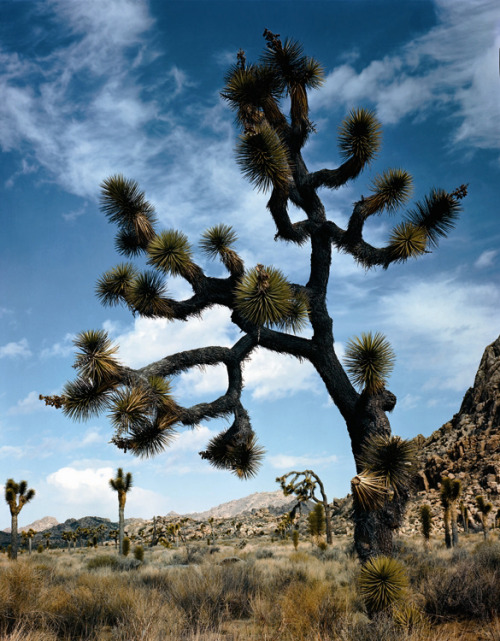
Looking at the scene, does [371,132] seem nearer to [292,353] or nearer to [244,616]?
[292,353]

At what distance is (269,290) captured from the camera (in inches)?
309

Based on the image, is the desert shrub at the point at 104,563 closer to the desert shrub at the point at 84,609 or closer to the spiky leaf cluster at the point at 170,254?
the desert shrub at the point at 84,609

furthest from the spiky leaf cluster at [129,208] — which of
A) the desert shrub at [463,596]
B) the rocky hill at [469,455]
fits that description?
the rocky hill at [469,455]

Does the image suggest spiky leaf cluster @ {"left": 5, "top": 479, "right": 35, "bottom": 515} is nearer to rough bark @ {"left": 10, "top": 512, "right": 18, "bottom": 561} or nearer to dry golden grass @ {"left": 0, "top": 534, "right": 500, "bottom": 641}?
rough bark @ {"left": 10, "top": 512, "right": 18, "bottom": 561}

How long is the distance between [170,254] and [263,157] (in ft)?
7.52

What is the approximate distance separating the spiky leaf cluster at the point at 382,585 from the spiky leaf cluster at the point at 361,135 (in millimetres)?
7031

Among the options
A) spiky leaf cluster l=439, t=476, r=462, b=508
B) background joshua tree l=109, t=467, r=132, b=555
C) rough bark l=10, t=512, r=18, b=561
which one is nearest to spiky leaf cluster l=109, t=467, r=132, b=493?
background joshua tree l=109, t=467, r=132, b=555

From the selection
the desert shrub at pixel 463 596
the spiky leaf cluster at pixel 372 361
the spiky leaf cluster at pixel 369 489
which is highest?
the spiky leaf cluster at pixel 372 361

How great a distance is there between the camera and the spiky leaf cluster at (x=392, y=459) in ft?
23.2

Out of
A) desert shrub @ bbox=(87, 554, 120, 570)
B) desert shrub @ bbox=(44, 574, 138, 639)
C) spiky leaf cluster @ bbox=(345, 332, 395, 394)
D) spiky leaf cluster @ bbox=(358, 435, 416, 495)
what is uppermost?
spiky leaf cluster @ bbox=(345, 332, 395, 394)

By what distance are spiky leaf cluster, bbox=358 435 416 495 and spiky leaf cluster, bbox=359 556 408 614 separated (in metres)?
1.04

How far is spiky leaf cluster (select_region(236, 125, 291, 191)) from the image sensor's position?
27.6ft

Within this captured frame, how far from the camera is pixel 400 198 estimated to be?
9648 mm

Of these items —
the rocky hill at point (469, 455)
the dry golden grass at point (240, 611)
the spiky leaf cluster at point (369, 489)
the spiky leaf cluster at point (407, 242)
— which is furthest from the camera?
the rocky hill at point (469, 455)
